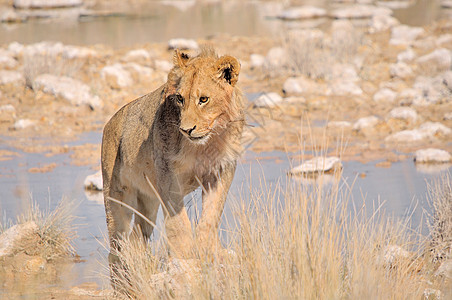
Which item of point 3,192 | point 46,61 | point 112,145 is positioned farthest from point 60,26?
point 112,145

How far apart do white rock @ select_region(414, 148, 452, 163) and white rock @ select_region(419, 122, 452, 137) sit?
1417mm

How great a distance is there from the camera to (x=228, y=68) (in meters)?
4.99

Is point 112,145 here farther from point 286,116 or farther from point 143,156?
point 286,116

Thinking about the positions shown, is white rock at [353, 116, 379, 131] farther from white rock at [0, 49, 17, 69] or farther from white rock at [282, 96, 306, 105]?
white rock at [0, 49, 17, 69]

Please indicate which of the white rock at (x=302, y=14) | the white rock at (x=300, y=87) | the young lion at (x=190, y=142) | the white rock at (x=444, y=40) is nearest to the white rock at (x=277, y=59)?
the white rock at (x=300, y=87)

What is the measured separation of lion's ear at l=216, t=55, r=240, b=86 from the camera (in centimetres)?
491

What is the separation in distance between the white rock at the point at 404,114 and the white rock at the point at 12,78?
821 centimetres

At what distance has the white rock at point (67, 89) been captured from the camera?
14625 millimetres

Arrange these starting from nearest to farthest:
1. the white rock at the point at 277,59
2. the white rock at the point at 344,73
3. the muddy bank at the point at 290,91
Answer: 1. the muddy bank at the point at 290,91
2. the white rock at the point at 344,73
3. the white rock at the point at 277,59

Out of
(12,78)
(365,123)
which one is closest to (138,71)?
(12,78)

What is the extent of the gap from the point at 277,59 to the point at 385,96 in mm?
3696

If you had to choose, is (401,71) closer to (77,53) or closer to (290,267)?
(77,53)

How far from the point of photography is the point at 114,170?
636 cm

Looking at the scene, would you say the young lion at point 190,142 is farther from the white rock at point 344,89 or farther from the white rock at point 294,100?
the white rock at point 344,89
